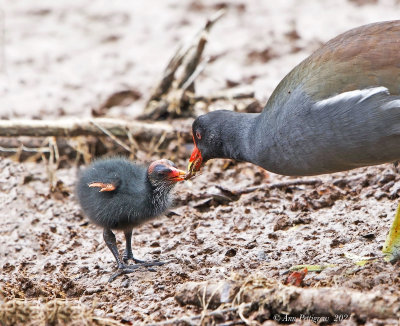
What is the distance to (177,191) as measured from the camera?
5.76 m

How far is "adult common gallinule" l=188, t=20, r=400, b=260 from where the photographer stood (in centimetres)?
385

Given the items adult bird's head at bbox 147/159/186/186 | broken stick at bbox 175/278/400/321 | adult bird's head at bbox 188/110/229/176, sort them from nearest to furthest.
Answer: broken stick at bbox 175/278/400/321 < adult bird's head at bbox 147/159/186/186 < adult bird's head at bbox 188/110/229/176

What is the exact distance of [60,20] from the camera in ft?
31.6

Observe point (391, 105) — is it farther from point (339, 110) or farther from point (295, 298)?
point (295, 298)

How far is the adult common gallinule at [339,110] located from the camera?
3854mm

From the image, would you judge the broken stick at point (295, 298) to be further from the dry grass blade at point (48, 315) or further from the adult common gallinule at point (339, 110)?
the adult common gallinule at point (339, 110)

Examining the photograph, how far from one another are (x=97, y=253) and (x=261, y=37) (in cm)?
459

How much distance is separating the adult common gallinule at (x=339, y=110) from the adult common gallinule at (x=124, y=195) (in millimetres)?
733

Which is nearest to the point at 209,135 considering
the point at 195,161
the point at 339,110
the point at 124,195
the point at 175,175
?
the point at 195,161

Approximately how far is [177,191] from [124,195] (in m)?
1.15

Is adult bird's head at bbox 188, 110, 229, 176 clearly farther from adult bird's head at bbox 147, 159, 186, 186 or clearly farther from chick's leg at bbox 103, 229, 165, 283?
chick's leg at bbox 103, 229, 165, 283

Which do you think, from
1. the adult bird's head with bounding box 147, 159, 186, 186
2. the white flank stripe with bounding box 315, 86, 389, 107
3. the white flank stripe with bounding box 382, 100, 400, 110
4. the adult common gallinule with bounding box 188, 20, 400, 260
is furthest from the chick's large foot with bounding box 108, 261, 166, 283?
the white flank stripe with bounding box 382, 100, 400, 110

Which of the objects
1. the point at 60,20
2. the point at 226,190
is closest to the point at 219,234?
the point at 226,190

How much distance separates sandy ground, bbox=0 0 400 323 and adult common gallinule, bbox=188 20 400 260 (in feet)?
2.10
